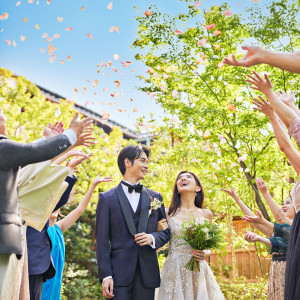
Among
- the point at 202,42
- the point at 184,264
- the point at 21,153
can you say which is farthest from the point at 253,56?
the point at 202,42

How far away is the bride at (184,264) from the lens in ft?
12.8

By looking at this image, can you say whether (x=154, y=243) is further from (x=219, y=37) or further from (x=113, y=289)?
(x=219, y=37)


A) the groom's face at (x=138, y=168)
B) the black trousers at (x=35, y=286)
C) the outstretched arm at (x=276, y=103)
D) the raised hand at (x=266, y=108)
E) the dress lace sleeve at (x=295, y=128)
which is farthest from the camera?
the groom's face at (x=138, y=168)

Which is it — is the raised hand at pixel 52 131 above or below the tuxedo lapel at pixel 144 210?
above

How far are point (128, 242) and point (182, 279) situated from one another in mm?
845

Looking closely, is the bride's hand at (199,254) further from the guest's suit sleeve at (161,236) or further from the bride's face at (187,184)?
the bride's face at (187,184)

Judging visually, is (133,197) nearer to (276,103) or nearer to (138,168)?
(138,168)

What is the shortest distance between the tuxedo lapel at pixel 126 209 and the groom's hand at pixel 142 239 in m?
0.10

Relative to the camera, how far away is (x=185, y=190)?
4.46 meters

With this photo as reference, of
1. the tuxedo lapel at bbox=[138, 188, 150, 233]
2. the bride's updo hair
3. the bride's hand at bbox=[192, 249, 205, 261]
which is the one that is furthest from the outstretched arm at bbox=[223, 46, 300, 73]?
the bride's updo hair

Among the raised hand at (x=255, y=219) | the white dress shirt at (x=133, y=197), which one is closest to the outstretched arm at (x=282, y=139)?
the raised hand at (x=255, y=219)

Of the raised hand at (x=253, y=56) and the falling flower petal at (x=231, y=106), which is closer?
the raised hand at (x=253, y=56)

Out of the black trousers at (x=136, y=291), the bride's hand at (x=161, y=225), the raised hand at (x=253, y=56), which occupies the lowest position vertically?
the black trousers at (x=136, y=291)

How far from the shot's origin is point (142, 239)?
342cm
